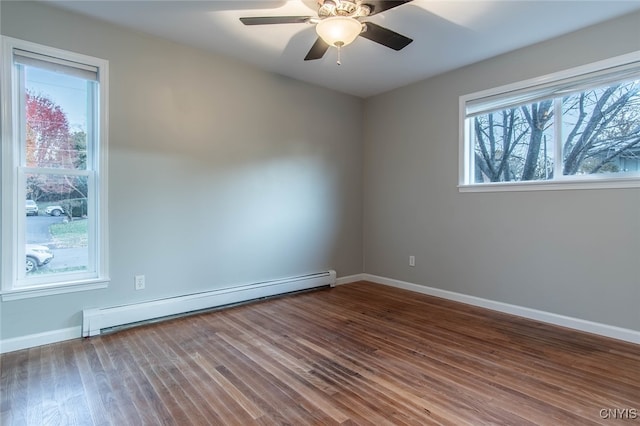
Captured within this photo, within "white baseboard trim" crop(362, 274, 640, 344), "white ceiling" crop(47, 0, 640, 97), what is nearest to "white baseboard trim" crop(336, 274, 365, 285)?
"white baseboard trim" crop(362, 274, 640, 344)

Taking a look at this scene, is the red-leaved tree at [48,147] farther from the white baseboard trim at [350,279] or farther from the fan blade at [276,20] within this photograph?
the white baseboard trim at [350,279]

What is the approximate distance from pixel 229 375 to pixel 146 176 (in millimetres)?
1961

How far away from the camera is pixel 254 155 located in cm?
380

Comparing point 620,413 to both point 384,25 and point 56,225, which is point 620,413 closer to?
point 384,25

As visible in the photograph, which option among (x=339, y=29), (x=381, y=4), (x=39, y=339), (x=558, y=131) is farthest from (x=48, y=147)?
(x=558, y=131)

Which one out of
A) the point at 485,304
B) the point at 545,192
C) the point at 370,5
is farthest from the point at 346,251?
the point at 370,5

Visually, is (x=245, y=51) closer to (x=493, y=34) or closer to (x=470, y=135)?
(x=493, y=34)

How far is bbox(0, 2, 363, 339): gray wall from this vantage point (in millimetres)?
2807

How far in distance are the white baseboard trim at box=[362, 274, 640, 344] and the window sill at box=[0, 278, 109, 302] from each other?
3.36m

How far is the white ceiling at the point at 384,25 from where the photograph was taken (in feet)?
8.38

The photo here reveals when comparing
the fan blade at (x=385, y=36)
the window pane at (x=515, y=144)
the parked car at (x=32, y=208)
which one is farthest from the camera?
the window pane at (x=515, y=144)

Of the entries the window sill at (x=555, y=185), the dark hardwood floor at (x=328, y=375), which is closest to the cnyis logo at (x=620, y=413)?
the dark hardwood floor at (x=328, y=375)

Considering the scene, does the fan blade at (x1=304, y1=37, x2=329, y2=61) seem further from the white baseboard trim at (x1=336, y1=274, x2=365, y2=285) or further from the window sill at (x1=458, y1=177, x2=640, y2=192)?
the white baseboard trim at (x1=336, y1=274, x2=365, y2=285)

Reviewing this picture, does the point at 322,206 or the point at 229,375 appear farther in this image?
the point at 322,206
